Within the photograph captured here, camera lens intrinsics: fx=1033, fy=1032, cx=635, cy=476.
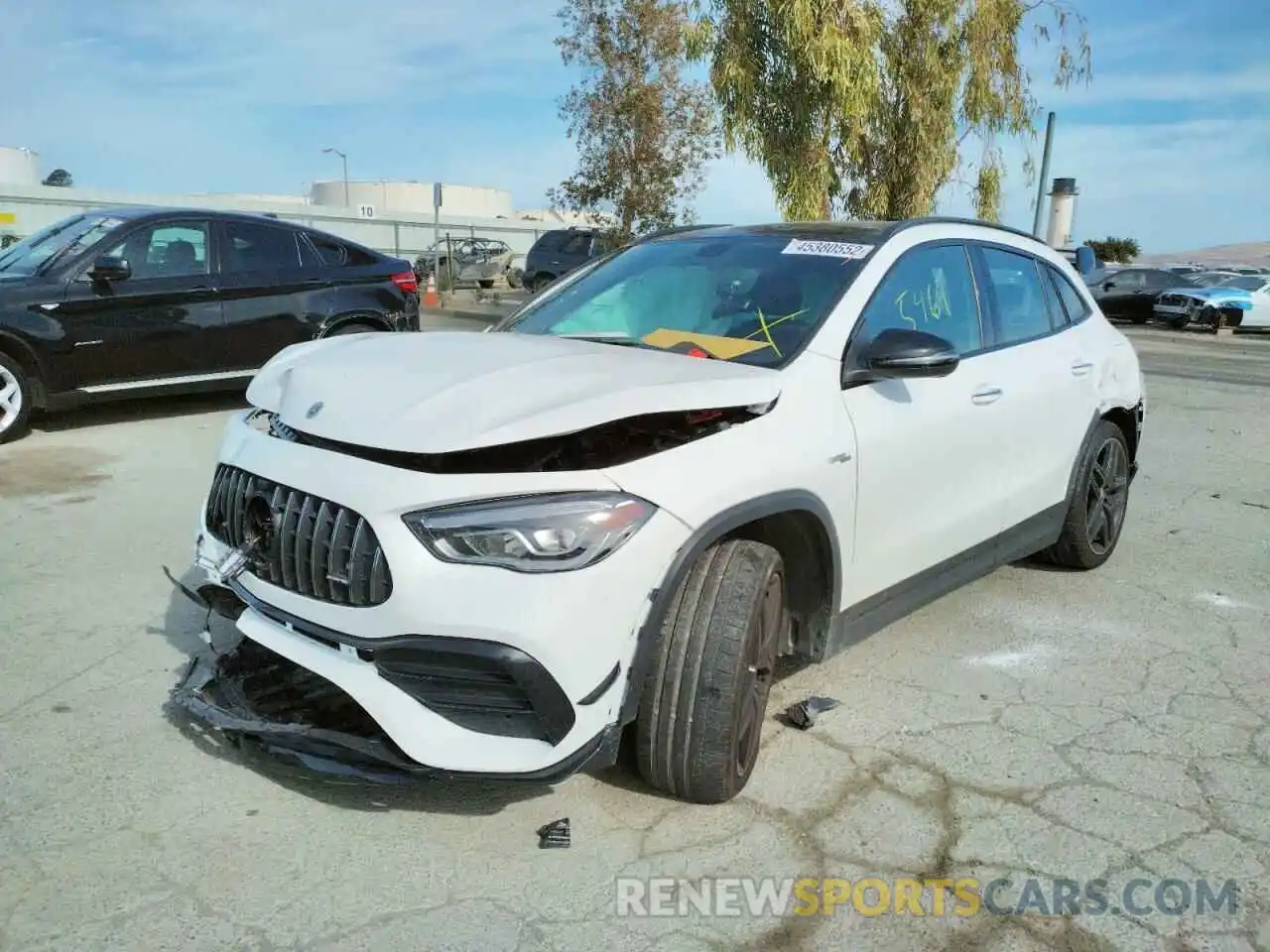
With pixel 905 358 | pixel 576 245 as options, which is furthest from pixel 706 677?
pixel 576 245

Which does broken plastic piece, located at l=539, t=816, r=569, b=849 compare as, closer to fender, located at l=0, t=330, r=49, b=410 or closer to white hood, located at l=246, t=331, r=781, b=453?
white hood, located at l=246, t=331, r=781, b=453

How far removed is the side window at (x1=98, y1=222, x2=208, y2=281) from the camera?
25.1 feet

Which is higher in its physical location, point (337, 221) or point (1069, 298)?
point (337, 221)

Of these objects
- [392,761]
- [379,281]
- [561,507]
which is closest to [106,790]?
[392,761]

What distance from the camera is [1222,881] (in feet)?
8.72

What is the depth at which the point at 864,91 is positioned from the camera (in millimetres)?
13812

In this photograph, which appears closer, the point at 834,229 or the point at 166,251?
the point at 834,229

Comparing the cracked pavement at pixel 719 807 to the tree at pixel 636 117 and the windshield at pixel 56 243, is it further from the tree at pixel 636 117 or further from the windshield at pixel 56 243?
the tree at pixel 636 117

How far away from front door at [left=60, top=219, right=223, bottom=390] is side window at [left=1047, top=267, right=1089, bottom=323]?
6.11m

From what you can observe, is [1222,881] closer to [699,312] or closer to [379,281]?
[699,312]

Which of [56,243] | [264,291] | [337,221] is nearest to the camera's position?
[56,243]

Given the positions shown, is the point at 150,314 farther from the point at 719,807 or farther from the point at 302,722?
the point at 719,807

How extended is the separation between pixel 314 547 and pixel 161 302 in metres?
6.00

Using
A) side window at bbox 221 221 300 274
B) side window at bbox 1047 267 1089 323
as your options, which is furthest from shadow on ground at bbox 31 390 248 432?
side window at bbox 1047 267 1089 323
